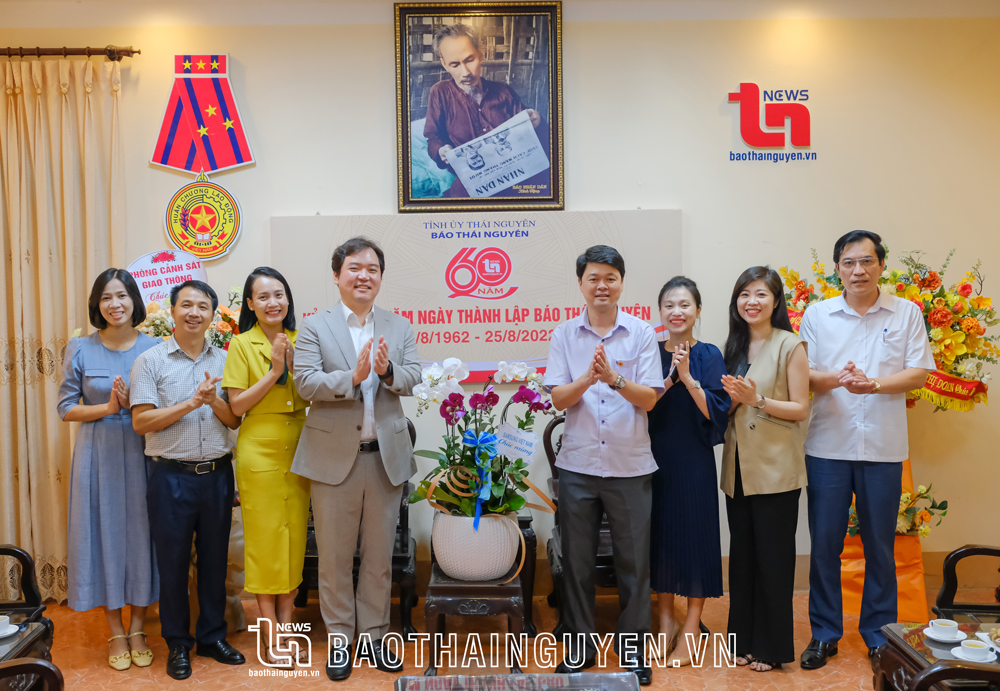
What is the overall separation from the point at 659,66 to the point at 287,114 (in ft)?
6.72

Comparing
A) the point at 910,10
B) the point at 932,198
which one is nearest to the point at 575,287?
the point at 932,198

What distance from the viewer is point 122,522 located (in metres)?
2.78

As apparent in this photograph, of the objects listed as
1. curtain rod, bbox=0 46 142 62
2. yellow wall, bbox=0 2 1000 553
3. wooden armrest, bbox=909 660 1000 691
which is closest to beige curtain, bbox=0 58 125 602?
curtain rod, bbox=0 46 142 62

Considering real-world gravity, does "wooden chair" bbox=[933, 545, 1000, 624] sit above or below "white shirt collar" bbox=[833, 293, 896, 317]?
below

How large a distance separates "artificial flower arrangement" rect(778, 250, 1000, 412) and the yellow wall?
0.54 meters

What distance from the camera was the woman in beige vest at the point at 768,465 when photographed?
100 inches

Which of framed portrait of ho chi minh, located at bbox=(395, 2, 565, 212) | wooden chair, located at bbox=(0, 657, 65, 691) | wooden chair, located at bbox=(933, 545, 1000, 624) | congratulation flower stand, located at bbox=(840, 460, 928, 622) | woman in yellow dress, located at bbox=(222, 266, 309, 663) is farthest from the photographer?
framed portrait of ho chi minh, located at bbox=(395, 2, 565, 212)

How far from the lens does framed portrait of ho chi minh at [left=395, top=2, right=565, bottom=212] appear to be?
3477 mm

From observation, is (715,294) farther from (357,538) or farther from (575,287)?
(357,538)

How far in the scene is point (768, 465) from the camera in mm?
2541

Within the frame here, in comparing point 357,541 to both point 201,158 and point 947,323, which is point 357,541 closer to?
point 201,158

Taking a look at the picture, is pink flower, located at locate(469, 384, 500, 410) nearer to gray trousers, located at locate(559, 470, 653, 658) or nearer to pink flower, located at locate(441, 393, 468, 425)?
pink flower, located at locate(441, 393, 468, 425)

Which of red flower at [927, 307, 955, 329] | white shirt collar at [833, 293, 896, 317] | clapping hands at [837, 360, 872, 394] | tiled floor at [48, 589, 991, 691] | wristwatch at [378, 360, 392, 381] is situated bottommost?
tiled floor at [48, 589, 991, 691]

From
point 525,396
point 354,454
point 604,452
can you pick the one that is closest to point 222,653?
point 354,454
